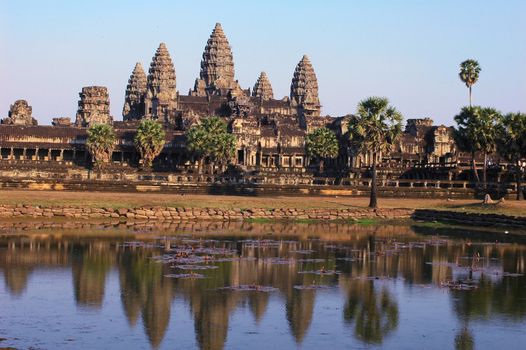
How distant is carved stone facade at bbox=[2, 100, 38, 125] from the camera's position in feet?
555

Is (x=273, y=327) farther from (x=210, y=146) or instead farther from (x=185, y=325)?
(x=210, y=146)

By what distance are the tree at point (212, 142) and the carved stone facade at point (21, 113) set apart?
51.6 m

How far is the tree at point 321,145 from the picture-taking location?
451 feet

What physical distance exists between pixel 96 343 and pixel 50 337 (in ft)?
4.27

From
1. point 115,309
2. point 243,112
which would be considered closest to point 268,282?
point 115,309

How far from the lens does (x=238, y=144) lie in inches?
5861

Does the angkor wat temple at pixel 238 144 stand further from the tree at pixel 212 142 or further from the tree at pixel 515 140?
the tree at pixel 515 140

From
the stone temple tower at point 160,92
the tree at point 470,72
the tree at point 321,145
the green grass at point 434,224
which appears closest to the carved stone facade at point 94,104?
the stone temple tower at point 160,92

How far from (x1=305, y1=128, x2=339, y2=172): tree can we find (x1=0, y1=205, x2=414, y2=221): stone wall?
65.5m

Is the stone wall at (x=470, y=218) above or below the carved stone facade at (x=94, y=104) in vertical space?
below

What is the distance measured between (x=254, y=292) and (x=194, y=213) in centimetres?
3396

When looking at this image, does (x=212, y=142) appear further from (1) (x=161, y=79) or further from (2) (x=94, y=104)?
(1) (x=161, y=79)

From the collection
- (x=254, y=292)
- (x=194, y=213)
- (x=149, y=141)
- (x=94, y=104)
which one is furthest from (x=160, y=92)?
(x=254, y=292)

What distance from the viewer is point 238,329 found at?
88.5ft
